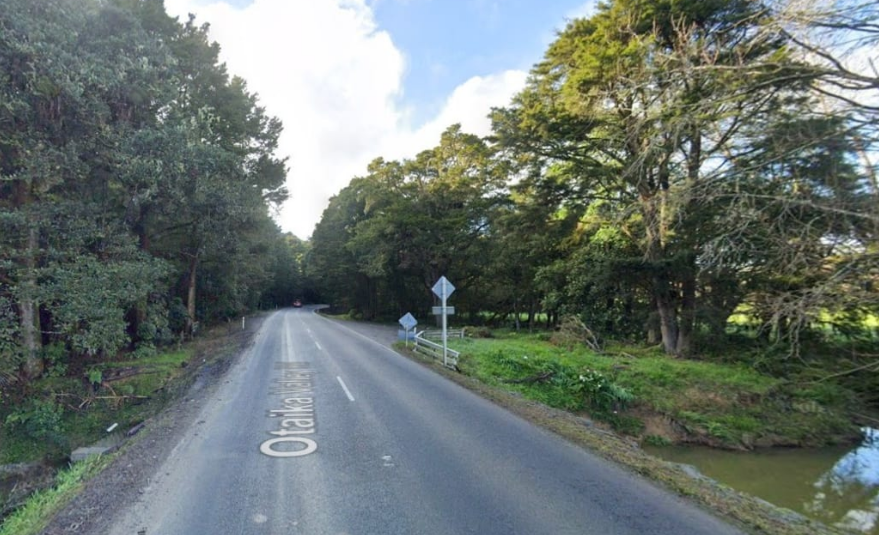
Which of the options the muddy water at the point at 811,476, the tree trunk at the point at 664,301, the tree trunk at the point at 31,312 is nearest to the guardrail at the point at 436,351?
the muddy water at the point at 811,476

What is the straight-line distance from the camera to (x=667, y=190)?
400 inches

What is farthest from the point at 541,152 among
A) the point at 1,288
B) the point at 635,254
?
the point at 1,288

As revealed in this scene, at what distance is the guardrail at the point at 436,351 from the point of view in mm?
14344

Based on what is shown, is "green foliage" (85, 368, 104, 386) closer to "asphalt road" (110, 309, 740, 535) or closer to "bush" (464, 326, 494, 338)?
"asphalt road" (110, 309, 740, 535)

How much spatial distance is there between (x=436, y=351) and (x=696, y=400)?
837 centimetres

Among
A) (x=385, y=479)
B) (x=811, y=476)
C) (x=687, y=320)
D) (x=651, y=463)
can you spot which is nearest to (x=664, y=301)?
(x=687, y=320)

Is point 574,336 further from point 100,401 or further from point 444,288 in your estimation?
point 100,401

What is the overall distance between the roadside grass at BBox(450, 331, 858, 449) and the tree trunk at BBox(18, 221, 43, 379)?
38.4 feet

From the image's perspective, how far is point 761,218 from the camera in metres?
8.27

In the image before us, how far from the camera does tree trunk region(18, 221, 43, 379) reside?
1052cm

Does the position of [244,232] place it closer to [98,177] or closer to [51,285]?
[98,177]

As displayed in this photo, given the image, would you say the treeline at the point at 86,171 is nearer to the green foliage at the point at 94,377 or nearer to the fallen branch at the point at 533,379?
the green foliage at the point at 94,377

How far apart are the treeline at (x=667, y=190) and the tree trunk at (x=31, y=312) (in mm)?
14349

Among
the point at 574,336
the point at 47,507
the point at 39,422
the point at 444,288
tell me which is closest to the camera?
the point at 47,507
